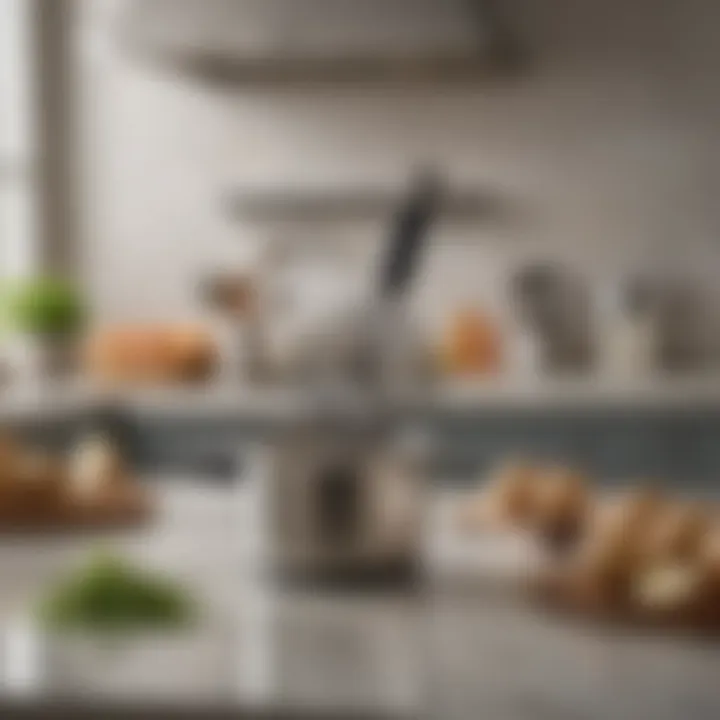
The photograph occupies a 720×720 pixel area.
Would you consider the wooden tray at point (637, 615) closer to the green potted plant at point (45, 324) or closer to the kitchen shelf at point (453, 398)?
the kitchen shelf at point (453, 398)

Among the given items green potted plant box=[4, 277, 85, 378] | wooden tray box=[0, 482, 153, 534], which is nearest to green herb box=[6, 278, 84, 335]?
green potted plant box=[4, 277, 85, 378]

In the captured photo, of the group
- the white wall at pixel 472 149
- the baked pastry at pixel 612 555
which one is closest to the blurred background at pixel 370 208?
the white wall at pixel 472 149

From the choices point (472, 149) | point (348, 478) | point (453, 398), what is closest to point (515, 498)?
point (348, 478)

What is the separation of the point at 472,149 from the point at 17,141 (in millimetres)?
890

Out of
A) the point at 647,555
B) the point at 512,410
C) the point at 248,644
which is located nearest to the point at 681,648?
the point at 647,555

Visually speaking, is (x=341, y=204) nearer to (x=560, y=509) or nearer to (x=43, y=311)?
(x=43, y=311)

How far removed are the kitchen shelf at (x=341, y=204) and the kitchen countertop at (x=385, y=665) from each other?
2.02m

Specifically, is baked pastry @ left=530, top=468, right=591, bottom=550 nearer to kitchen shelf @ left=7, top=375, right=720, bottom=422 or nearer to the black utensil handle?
the black utensil handle

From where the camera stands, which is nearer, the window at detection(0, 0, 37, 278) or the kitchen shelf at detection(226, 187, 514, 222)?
the kitchen shelf at detection(226, 187, 514, 222)

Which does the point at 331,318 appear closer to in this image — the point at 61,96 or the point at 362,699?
the point at 362,699

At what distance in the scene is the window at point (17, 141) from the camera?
3.01 meters

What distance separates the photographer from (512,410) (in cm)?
236

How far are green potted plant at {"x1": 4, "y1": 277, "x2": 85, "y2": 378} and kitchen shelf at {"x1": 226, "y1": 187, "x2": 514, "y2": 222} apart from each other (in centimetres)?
39

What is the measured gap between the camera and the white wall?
2.78 meters
